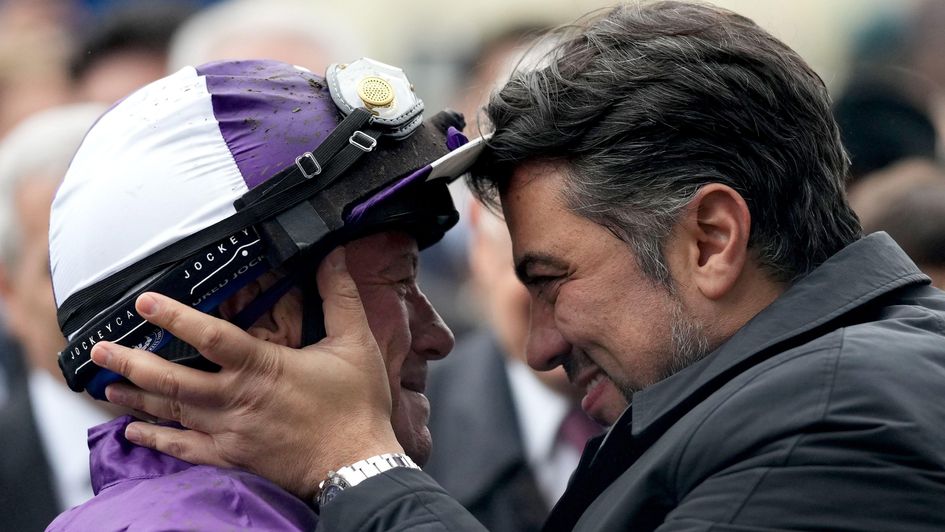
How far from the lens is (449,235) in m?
8.33

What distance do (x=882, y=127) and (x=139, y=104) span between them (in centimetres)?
400

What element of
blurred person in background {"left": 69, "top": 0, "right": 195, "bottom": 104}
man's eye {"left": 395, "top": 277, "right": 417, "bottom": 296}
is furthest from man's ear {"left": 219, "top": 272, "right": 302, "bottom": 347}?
blurred person in background {"left": 69, "top": 0, "right": 195, "bottom": 104}

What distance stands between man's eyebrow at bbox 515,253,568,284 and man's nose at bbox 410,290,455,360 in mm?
242

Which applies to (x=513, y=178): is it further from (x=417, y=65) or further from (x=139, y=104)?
(x=417, y=65)

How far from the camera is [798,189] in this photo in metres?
2.92

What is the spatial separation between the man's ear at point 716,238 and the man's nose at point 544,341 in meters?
0.42

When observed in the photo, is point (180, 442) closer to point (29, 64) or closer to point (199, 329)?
point (199, 329)

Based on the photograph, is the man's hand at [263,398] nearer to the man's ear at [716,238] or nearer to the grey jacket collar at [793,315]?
the grey jacket collar at [793,315]

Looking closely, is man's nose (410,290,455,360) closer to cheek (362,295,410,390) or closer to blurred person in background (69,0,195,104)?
cheek (362,295,410,390)

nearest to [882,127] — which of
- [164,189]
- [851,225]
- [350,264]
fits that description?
[851,225]

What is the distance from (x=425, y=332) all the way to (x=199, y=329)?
2.32ft

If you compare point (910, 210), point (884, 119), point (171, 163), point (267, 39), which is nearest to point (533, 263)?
point (171, 163)

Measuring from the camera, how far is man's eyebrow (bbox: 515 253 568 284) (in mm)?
3021

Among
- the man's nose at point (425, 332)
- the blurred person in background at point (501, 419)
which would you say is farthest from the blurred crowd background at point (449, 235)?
the man's nose at point (425, 332)
